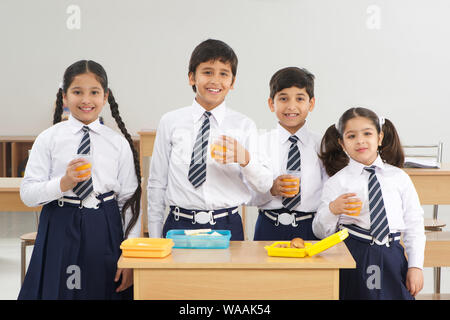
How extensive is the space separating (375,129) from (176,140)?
86 centimetres

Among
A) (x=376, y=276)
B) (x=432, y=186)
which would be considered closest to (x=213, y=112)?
(x=376, y=276)

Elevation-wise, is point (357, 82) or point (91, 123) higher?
point (357, 82)

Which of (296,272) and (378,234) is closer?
(296,272)

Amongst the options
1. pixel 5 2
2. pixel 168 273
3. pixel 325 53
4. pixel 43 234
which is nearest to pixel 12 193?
pixel 43 234

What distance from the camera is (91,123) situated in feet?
7.21

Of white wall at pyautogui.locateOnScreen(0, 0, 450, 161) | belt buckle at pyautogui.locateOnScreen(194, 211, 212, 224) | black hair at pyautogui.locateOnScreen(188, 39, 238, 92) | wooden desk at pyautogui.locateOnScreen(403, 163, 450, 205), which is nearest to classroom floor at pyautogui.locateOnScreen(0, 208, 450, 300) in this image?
wooden desk at pyautogui.locateOnScreen(403, 163, 450, 205)

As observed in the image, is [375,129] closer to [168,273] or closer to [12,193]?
[168,273]

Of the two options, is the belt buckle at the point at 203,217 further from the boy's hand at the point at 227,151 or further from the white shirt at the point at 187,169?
the boy's hand at the point at 227,151

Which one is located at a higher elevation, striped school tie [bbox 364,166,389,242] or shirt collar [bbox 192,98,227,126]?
shirt collar [bbox 192,98,227,126]

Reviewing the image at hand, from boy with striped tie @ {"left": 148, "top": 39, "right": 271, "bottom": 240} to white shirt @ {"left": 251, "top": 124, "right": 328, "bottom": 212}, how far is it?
0.52 ft

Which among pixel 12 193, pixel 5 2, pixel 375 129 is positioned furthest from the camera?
pixel 5 2

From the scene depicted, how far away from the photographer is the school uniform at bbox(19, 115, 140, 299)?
2061 millimetres

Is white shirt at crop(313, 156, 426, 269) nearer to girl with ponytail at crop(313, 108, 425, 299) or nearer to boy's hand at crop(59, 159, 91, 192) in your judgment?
girl with ponytail at crop(313, 108, 425, 299)

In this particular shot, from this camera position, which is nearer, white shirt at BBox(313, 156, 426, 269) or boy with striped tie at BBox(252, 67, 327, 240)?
white shirt at BBox(313, 156, 426, 269)
